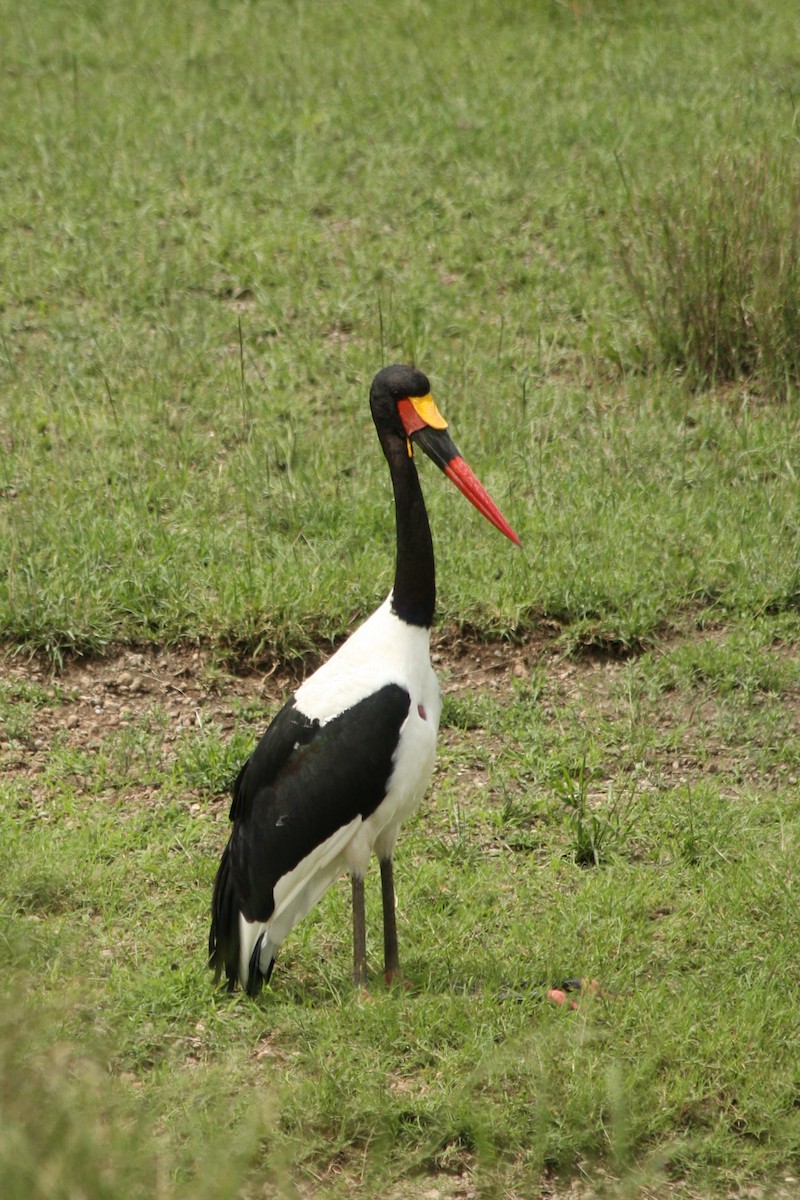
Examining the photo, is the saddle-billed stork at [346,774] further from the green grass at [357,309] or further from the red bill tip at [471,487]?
the green grass at [357,309]

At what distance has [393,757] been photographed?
3.51 meters

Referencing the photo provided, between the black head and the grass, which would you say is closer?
the black head

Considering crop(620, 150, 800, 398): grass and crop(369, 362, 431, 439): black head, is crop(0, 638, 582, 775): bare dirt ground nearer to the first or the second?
crop(369, 362, 431, 439): black head

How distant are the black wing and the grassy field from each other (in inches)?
10.2

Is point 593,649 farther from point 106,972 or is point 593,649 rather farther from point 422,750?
point 106,972

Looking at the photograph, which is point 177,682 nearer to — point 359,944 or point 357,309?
point 359,944

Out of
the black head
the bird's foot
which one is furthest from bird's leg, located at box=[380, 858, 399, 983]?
the black head

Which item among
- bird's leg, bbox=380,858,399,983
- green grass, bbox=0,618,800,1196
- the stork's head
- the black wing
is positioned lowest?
green grass, bbox=0,618,800,1196

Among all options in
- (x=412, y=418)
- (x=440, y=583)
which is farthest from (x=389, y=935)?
(x=440, y=583)

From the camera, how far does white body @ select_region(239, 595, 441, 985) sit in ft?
11.6

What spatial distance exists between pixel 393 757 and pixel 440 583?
1.72 metres

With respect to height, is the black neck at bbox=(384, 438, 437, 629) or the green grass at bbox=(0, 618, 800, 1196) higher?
the black neck at bbox=(384, 438, 437, 629)

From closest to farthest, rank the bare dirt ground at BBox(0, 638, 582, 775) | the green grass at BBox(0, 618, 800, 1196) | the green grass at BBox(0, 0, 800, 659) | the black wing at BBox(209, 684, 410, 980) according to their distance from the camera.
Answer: the green grass at BBox(0, 618, 800, 1196)
the black wing at BBox(209, 684, 410, 980)
the bare dirt ground at BBox(0, 638, 582, 775)
the green grass at BBox(0, 0, 800, 659)

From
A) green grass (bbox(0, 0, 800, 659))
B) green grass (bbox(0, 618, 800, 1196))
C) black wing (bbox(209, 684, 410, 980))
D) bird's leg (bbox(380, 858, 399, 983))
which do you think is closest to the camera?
green grass (bbox(0, 618, 800, 1196))
